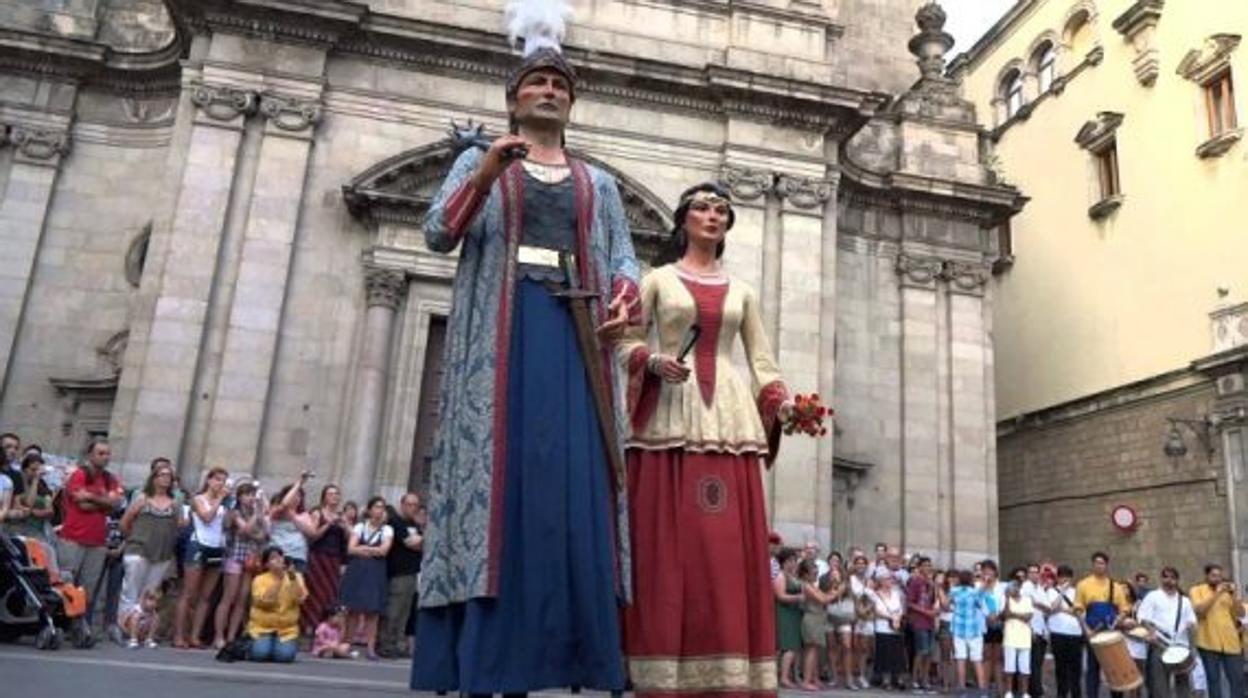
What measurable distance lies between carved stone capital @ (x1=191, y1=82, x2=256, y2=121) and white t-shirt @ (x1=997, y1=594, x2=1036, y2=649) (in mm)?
12991

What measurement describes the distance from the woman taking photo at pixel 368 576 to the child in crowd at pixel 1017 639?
23.5ft

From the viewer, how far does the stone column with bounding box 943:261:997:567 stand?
1852 cm

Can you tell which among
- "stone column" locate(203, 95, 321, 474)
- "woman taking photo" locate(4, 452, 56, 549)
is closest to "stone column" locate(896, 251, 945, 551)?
"stone column" locate(203, 95, 321, 474)

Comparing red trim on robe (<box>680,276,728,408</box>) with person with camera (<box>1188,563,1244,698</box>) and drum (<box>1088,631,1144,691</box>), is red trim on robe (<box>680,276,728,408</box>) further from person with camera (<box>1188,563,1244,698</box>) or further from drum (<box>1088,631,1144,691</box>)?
person with camera (<box>1188,563,1244,698</box>)

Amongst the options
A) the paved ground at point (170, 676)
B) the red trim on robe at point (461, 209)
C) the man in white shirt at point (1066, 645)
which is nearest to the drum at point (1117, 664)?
the man in white shirt at point (1066, 645)

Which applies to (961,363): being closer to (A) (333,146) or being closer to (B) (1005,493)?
(B) (1005,493)

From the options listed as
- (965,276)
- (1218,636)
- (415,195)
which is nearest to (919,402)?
(965,276)

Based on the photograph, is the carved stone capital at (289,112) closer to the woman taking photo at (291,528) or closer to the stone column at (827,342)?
the woman taking photo at (291,528)

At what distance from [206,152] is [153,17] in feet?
16.4

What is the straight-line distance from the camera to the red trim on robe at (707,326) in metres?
4.57

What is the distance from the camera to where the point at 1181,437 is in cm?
1997

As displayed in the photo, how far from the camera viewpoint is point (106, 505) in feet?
31.7

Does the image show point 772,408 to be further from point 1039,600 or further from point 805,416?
point 1039,600

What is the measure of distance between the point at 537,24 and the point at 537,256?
3.53 ft
